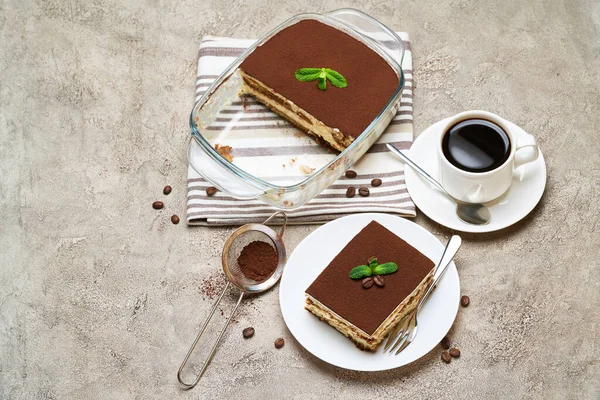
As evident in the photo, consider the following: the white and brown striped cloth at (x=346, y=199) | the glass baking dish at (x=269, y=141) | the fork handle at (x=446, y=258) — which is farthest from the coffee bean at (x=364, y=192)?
the fork handle at (x=446, y=258)

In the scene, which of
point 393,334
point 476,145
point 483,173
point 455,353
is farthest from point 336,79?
point 455,353

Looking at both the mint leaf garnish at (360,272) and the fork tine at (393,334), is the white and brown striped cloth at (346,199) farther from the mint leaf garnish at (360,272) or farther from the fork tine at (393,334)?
the fork tine at (393,334)

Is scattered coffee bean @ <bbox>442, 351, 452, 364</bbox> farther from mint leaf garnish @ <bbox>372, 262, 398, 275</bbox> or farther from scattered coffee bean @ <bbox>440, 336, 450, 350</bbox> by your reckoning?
mint leaf garnish @ <bbox>372, 262, 398, 275</bbox>

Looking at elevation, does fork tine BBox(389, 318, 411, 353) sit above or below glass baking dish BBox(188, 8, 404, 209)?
below

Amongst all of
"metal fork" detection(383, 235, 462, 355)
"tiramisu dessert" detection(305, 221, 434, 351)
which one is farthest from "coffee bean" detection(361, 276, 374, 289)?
"metal fork" detection(383, 235, 462, 355)

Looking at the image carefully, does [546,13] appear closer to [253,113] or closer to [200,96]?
[253,113]

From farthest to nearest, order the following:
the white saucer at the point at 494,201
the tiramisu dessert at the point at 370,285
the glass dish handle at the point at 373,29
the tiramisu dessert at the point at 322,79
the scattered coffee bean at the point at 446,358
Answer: the glass dish handle at the point at 373,29
the tiramisu dessert at the point at 322,79
the white saucer at the point at 494,201
the scattered coffee bean at the point at 446,358
the tiramisu dessert at the point at 370,285
